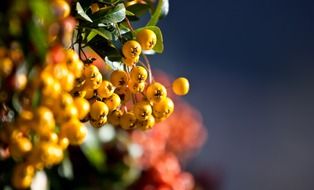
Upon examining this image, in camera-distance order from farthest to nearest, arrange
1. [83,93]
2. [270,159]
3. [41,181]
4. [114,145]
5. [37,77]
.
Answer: [270,159]
[114,145]
[41,181]
[83,93]
[37,77]

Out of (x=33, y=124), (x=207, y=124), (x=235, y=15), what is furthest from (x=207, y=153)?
(x=33, y=124)

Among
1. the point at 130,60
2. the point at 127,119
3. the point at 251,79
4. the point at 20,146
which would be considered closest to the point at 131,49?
the point at 130,60

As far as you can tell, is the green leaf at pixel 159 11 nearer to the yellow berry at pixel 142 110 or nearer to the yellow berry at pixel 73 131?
the yellow berry at pixel 142 110

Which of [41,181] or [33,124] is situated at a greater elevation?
[33,124]

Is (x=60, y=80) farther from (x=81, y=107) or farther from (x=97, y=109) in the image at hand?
(x=97, y=109)

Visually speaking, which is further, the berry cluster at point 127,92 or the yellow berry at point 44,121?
→ the berry cluster at point 127,92

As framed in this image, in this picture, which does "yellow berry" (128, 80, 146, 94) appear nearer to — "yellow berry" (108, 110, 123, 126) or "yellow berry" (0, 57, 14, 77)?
"yellow berry" (108, 110, 123, 126)

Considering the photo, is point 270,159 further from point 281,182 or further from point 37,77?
point 37,77

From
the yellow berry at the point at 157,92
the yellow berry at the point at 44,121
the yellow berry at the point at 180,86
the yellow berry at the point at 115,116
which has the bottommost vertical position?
the yellow berry at the point at 115,116

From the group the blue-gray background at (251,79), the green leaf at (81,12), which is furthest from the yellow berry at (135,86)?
the blue-gray background at (251,79)
